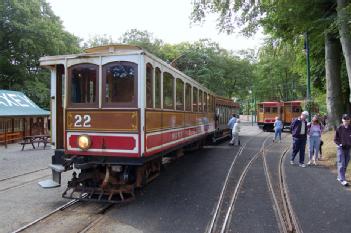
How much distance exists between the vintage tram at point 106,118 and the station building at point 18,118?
16.1 m

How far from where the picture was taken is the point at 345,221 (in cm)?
628

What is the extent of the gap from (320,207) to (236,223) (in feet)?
6.44

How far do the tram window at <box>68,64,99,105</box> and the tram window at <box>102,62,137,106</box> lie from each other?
1.08ft

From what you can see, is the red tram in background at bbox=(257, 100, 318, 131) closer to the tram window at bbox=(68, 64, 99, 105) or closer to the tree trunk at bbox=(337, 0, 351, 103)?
the tree trunk at bbox=(337, 0, 351, 103)

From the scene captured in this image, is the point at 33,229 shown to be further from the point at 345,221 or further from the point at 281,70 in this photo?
the point at 281,70

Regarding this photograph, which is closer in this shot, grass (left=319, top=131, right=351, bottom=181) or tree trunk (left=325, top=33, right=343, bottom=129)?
grass (left=319, top=131, right=351, bottom=181)

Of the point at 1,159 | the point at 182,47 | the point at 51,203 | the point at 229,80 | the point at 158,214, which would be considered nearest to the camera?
the point at 158,214

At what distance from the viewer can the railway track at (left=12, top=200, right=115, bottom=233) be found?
6.02 meters

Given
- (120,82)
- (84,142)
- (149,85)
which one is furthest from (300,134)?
(84,142)

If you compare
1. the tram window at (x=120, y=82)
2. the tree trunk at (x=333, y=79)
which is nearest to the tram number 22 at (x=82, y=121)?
the tram window at (x=120, y=82)

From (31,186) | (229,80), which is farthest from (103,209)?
(229,80)

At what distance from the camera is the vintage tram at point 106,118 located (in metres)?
7.52

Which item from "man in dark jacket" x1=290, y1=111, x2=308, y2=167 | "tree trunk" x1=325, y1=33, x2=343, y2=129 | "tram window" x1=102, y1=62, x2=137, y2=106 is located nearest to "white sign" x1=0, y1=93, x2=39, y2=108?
"tram window" x1=102, y1=62, x2=137, y2=106

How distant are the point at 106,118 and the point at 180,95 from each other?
346 centimetres
